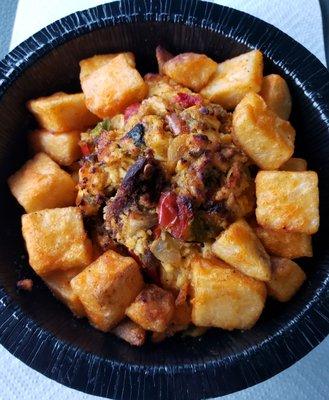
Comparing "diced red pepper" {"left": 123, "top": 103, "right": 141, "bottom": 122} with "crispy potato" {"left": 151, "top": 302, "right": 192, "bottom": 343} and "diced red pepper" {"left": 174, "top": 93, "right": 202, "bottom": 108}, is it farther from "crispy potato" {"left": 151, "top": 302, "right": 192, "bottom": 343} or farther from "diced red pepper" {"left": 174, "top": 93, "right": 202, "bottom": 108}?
"crispy potato" {"left": 151, "top": 302, "right": 192, "bottom": 343}

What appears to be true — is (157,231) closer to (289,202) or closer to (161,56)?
(289,202)

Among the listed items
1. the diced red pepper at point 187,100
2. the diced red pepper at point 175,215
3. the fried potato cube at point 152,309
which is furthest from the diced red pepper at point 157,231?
the diced red pepper at point 187,100

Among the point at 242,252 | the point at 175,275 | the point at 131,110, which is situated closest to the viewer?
the point at 242,252

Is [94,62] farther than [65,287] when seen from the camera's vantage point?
Yes

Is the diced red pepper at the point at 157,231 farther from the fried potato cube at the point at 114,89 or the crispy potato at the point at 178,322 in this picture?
the fried potato cube at the point at 114,89

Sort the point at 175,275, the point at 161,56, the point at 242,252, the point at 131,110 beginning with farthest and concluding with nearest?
the point at 161,56
the point at 131,110
the point at 175,275
the point at 242,252

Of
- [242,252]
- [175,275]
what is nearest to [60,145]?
[175,275]

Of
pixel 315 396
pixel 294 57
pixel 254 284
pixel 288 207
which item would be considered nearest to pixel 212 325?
pixel 254 284

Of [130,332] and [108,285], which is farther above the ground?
[108,285]
